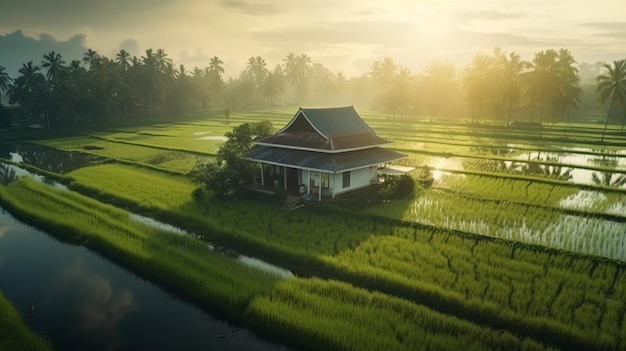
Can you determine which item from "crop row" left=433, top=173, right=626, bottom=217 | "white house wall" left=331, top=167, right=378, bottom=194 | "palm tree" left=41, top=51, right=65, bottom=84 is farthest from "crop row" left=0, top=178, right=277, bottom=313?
"palm tree" left=41, top=51, right=65, bottom=84

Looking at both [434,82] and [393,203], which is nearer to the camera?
[393,203]

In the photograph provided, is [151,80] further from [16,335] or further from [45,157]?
[16,335]

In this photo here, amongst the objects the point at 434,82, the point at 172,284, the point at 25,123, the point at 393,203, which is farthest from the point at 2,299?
the point at 434,82

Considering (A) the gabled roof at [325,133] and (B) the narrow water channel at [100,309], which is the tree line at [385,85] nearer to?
(A) the gabled roof at [325,133]

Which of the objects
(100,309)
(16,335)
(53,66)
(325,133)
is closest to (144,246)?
(100,309)

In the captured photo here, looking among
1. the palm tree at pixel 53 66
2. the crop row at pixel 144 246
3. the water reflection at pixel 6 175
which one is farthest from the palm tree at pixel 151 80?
the crop row at pixel 144 246

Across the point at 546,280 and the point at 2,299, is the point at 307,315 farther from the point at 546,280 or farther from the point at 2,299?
the point at 2,299

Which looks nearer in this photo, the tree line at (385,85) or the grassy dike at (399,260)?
the grassy dike at (399,260)

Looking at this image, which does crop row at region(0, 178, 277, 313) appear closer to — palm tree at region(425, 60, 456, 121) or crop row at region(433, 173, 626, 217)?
crop row at region(433, 173, 626, 217)
